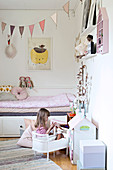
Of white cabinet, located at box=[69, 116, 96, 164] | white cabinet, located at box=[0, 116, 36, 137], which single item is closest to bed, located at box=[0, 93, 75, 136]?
white cabinet, located at box=[0, 116, 36, 137]

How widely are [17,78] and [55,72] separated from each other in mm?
868

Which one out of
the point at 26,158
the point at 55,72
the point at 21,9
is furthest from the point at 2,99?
the point at 21,9

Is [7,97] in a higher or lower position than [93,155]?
higher

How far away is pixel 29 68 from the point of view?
208 inches

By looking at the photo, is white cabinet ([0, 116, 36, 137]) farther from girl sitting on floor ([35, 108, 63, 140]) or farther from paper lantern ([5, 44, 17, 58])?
paper lantern ([5, 44, 17, 58])

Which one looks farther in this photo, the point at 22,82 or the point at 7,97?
the point at 22,82

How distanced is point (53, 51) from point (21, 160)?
298 centimetres

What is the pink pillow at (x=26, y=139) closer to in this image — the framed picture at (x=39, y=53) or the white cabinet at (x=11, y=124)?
the white cabinet at (x=11, y=124)

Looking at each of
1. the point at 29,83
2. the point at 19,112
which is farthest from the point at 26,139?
the point at 29,83

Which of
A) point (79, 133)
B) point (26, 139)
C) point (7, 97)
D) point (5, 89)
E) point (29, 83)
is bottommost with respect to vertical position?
point (26, 139)

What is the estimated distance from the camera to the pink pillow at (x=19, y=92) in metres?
4.79

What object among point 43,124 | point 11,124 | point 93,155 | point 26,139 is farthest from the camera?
point 11,124

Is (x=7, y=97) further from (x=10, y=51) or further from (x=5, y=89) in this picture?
(x=10, y=51)

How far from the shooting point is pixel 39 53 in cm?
527
